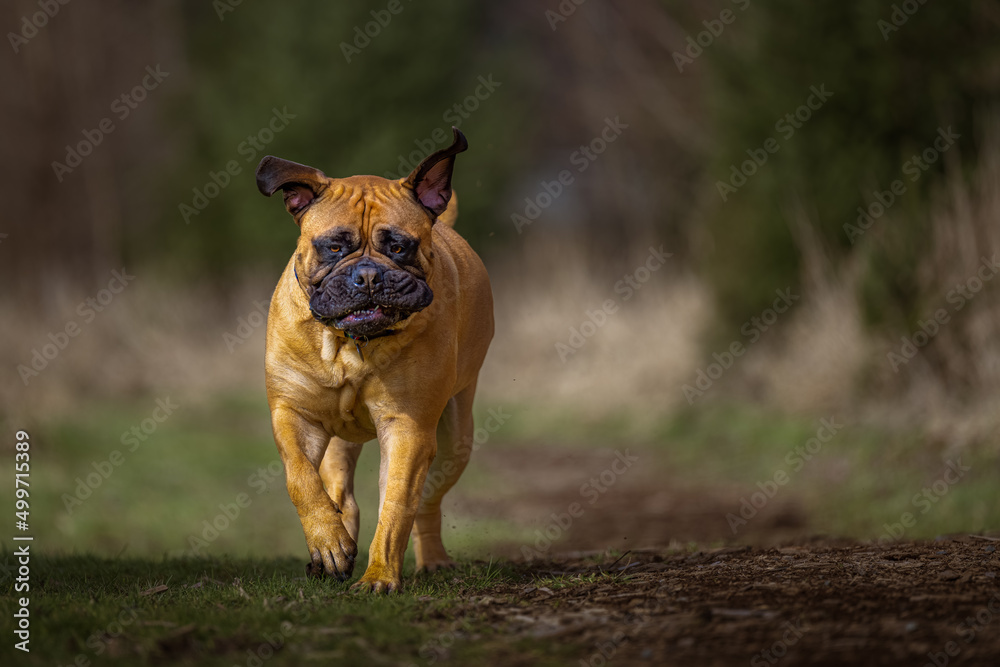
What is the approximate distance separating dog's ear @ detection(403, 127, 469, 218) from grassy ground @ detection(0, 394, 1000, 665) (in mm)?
1816

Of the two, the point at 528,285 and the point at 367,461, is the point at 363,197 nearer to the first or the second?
the point at 367,461

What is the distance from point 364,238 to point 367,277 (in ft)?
1.02

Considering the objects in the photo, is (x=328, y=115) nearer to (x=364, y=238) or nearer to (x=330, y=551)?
(x=364, y=238)

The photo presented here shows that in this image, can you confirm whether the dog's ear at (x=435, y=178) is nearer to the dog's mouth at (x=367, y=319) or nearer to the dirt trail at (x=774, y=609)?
the dog's mouth at (x=367, y=319)

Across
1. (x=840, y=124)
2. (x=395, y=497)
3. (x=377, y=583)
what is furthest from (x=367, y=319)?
(x=840, y=124)

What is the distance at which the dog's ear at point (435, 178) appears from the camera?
205 inches

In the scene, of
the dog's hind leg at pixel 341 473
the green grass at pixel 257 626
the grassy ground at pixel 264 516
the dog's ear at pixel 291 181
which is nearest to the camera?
the green grass at pixel 257 626

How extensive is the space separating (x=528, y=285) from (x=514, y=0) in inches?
647

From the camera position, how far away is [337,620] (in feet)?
14.0

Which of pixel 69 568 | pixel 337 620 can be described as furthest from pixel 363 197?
pixel 69 568

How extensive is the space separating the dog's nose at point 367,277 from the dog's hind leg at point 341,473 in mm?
1187

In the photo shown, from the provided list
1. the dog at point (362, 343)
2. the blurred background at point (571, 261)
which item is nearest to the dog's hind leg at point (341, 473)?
the dog at point (362, 343)

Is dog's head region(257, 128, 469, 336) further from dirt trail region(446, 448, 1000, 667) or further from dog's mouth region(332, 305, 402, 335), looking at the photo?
dirt trail region(446, 448, 1000, 667)

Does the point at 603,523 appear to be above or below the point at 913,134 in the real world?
below
